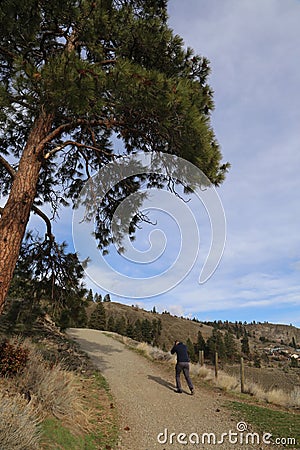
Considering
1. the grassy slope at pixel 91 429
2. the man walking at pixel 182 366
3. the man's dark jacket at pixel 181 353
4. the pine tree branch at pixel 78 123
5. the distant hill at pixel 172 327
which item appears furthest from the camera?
the distant hill at pixel 172 327

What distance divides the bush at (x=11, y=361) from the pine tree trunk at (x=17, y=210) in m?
1.37

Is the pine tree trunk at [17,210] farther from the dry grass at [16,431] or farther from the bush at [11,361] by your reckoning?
the dry grass at [16,431]

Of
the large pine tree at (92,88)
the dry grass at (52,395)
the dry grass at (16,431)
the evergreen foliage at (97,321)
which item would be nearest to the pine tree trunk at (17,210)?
the large pine tree at (92,88)

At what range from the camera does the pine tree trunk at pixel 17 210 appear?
458 centimetres

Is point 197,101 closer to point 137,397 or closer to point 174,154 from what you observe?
point 174,154

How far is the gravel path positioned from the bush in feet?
7.22

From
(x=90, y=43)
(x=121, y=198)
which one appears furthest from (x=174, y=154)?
(x=90, y=43)

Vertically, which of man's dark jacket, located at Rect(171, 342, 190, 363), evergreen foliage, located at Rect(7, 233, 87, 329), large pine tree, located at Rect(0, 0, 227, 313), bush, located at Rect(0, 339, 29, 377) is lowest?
bush, located at Rect(0, 339, 29, 377)

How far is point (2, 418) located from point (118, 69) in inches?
183

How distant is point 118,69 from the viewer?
4242 millimetres

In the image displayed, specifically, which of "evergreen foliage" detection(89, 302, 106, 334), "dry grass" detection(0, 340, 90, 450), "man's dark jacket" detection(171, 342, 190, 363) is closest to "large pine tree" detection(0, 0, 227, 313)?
"dry grass" detection(0, 340, 90, 450)

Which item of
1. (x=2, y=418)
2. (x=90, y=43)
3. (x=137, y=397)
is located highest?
(x=90, y=43)

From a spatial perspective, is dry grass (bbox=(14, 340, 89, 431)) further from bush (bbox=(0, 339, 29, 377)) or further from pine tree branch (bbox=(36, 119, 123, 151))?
pine tree branch (bbox=(36, 119, 123, 151))

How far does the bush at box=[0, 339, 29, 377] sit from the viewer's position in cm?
521
